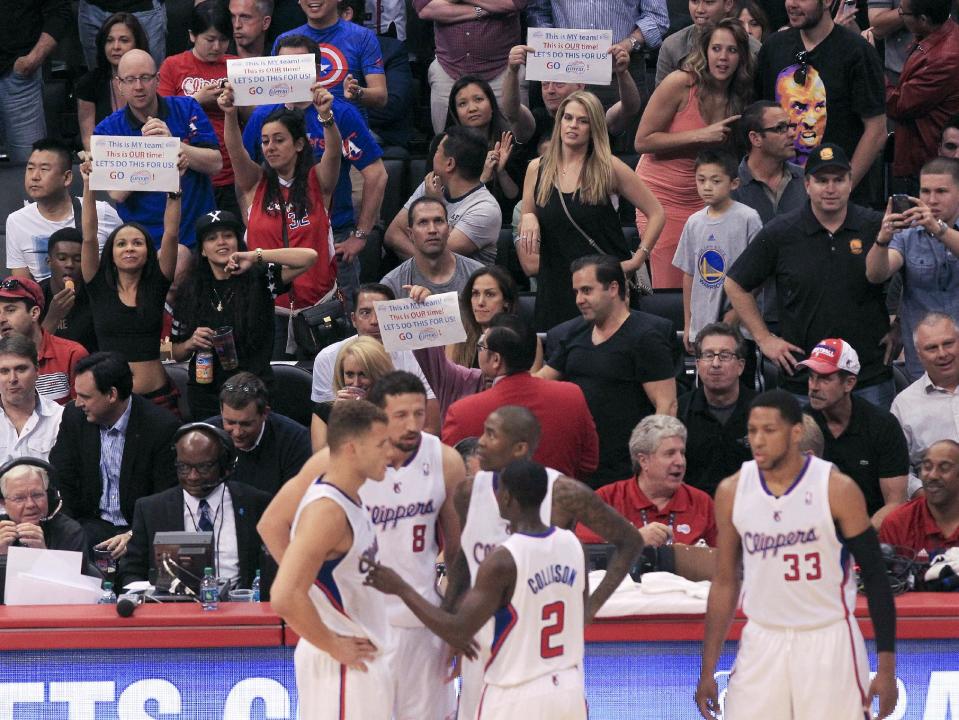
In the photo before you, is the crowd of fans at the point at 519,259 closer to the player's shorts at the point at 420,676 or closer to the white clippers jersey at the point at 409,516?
the white clippers jersey at the point at 409,516

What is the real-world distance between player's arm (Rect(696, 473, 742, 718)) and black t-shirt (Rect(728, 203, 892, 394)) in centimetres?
254

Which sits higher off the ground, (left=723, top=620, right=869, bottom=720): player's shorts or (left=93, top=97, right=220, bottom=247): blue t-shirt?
(left=93, top=97, right=220, bottom=247): blue t-shirt

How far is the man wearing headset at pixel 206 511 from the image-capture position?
7254mm

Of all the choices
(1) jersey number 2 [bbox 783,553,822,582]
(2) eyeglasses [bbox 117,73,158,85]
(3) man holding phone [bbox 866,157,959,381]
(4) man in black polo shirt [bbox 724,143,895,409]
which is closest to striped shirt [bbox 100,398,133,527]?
(2) eyeglasses [bbox 117,73,158,85]

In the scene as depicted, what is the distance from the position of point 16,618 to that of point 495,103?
4.72 meters

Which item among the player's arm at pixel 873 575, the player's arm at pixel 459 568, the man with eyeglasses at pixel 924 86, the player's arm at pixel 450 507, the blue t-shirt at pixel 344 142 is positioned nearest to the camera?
the player's arm at pixel 873 575

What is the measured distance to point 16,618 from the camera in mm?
6379

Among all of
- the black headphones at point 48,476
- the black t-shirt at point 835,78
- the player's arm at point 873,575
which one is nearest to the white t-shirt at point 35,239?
the black headphones at point 48,476

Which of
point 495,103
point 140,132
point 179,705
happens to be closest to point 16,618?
point 179,705

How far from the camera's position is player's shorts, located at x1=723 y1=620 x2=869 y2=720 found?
569 centimetres

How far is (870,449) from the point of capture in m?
7.75

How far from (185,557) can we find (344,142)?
3.97 metres

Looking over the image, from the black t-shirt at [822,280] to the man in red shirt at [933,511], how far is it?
1144 millimetres

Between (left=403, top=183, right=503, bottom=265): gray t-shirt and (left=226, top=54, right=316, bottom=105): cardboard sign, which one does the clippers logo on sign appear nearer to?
(left=226, top=54, right=316, bottom=105): cardboard sign
